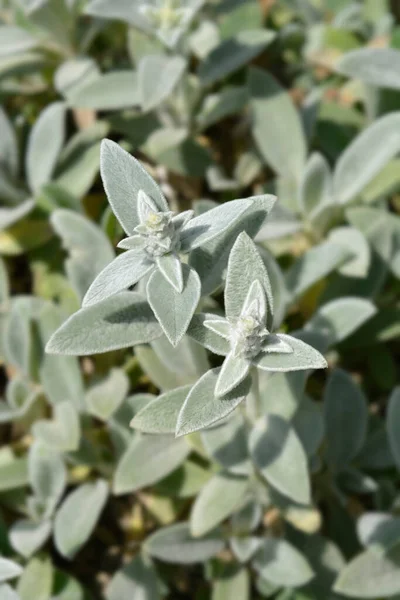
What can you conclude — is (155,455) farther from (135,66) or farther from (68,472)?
(135,66)

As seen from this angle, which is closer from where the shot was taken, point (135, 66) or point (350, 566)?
point (350, 566)

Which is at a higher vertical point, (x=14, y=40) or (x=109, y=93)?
(x=14, y=40)

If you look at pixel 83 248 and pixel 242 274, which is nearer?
pixel 242 274

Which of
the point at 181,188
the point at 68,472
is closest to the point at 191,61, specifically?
the point at 181,188

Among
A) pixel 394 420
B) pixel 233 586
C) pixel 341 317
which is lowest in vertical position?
pixel 233 586

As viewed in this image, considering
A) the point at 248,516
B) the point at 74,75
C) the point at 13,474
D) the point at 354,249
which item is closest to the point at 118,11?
the point at 74,75

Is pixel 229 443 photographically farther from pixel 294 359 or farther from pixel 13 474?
pixel 13 474

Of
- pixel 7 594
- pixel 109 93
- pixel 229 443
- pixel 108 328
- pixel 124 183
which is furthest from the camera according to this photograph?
pixel 109 93

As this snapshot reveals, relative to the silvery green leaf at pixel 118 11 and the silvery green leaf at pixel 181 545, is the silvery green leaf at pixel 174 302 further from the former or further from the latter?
the silvery green leaf at pixel 118 11
